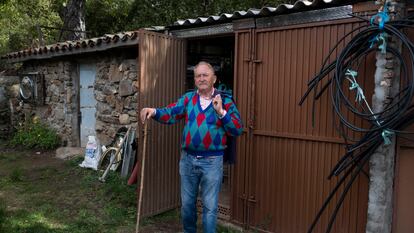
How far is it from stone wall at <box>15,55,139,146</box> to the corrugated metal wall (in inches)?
102

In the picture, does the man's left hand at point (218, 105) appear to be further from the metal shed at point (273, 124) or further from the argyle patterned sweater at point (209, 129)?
the metal shed at point (273, 124)

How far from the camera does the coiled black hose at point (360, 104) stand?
3.25 m

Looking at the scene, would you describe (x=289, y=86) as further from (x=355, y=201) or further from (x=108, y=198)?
(x=108, y=198)

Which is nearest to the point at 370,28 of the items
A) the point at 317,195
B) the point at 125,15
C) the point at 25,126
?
the point at 317,195

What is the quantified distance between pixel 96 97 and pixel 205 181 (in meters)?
4.68

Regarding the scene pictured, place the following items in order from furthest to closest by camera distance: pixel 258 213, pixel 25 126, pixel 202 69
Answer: pixel 25 126 → pixel 258 213 → pixel 202 69

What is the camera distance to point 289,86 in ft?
14.1

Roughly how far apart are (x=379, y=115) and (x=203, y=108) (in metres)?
1.54

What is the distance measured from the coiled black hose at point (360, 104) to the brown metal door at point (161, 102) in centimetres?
189

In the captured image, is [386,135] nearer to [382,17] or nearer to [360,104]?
[360,104]

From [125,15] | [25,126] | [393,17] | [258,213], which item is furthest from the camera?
[125,15]

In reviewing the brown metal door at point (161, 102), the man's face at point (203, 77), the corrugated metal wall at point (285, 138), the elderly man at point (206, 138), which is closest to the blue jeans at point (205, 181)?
the elderly man at point (206, 138)

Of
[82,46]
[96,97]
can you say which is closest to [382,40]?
[82,46]

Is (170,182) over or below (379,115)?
below
